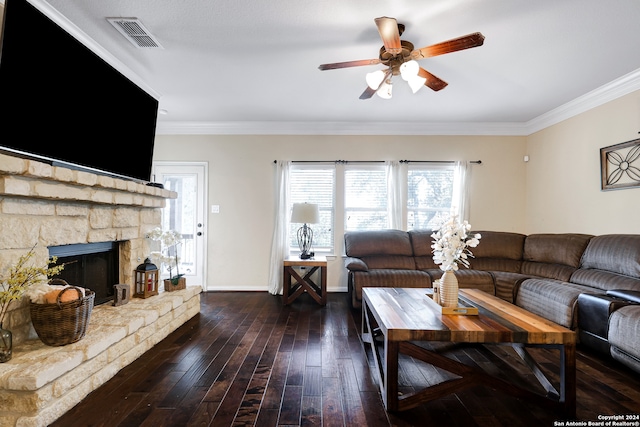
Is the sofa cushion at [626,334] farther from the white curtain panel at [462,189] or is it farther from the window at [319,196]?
the window at [319,196]

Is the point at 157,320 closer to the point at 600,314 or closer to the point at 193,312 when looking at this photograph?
the point at 193,312

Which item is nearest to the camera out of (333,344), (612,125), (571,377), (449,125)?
(571,377)

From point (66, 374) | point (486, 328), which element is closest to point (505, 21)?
point (486, 328)

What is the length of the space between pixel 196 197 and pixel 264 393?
3.47m

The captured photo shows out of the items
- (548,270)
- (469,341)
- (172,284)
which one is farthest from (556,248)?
(172,284)

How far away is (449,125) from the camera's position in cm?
463

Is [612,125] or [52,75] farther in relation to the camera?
[612,125]

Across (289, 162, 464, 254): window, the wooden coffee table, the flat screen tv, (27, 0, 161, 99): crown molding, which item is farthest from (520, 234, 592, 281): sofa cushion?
(27, 0, 161, 99): crown molding

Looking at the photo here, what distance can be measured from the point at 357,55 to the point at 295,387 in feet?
8.81

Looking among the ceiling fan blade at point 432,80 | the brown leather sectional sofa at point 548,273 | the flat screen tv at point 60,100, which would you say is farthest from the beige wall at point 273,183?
the ceiling fan blade at point 432,80

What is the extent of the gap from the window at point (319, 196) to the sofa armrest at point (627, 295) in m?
3.13

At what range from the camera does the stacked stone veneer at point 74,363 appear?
1.53 metres

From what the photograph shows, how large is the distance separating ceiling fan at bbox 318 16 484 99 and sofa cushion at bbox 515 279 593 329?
2.21m

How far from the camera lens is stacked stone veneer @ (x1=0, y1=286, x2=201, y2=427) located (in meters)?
1.53
